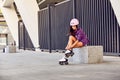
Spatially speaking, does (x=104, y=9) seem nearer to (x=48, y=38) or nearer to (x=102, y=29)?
(x=102, y=29)

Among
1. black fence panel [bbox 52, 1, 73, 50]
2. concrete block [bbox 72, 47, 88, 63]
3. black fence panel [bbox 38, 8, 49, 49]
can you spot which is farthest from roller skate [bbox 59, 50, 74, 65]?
black fence panel [bbox 38, 8, 49, 49]

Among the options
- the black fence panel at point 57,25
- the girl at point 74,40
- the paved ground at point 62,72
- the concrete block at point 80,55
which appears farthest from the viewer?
the black fence panel at point 57,25

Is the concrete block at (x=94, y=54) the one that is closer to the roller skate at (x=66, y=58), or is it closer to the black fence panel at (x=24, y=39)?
the roller skate at (x=66, y=58)

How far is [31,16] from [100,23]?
13456 millimetres

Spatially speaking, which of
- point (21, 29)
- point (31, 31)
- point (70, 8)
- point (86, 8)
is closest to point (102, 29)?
point (86, 8)

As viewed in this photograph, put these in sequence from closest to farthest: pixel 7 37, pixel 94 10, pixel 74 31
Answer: pixel 74 31 < pixel 94 10 < pixel 7 37

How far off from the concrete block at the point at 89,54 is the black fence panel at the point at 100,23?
3781 mm

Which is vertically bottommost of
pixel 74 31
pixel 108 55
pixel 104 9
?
pixel 108 55

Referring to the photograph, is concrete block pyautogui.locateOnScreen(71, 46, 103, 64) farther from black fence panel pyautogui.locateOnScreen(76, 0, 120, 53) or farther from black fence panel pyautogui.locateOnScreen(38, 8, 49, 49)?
black fence panel pyautogui.locateOnScreen(38, 8, 49, 49)

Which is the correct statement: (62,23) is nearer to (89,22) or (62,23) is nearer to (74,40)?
(89,22)

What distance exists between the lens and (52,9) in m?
23.7

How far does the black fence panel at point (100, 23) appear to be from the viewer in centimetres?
1542

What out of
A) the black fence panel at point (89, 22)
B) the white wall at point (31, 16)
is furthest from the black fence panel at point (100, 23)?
the white wall at point (31, 16)

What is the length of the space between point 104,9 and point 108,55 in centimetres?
230
